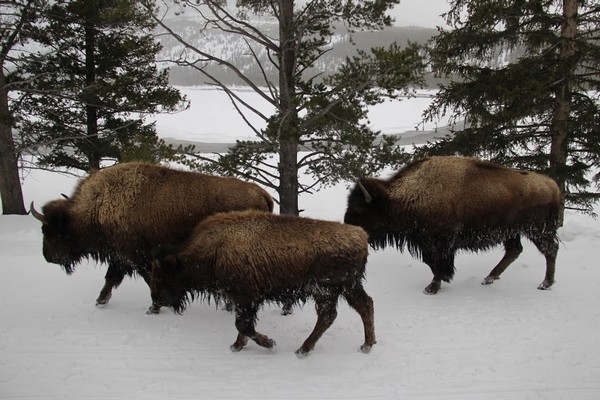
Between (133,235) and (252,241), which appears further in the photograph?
(133,235)

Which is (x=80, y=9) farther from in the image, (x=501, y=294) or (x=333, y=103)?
(x=501, y=294)

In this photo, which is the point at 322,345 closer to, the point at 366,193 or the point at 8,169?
the point at 366,193

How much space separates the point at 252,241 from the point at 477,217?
3.85m

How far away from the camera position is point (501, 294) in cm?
721

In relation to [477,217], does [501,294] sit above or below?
below

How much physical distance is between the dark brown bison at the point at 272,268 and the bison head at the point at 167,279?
0.4 inches

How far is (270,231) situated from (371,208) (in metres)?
2.76

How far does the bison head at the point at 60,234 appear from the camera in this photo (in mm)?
6648

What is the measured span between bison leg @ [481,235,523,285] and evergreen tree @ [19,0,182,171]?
852 cm

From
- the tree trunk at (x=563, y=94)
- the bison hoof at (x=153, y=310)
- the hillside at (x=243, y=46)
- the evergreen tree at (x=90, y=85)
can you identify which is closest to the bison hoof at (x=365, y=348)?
the bison hoof at (x=153, y=310)

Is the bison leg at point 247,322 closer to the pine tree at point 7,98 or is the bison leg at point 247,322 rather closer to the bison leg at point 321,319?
the bison leg at point 321,319

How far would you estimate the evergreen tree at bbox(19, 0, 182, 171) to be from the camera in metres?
12.0

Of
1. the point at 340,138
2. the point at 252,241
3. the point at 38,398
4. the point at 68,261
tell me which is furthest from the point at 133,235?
the point at 340,138

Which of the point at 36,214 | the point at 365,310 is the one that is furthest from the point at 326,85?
the point at 36,214
